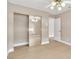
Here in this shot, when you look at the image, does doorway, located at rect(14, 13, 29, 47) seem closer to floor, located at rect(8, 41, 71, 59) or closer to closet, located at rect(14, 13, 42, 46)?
closet, located at rect(14, 13, 42, 46)

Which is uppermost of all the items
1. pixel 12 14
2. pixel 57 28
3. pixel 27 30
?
pixel 12 14

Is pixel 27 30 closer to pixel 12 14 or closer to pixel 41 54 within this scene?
pixel 12 14

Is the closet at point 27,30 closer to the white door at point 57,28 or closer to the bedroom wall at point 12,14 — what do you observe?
the bedroom wall at point 12,14

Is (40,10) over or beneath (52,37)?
over

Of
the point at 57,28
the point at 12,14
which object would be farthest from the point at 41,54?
the point at 57,28

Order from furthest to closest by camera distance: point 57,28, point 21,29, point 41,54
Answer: point 57,28, point 21,29, point 41,54

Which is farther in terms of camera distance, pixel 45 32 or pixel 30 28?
pixel 45 32

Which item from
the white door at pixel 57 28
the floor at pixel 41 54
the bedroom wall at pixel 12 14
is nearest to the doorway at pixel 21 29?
the bedroom wall at pixel 12 14

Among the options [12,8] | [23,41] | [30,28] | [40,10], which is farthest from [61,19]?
[12,8]

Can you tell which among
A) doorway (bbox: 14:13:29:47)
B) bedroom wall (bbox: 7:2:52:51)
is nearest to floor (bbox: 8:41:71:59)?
bedroom wall (bbox: 7:2:52:51)
